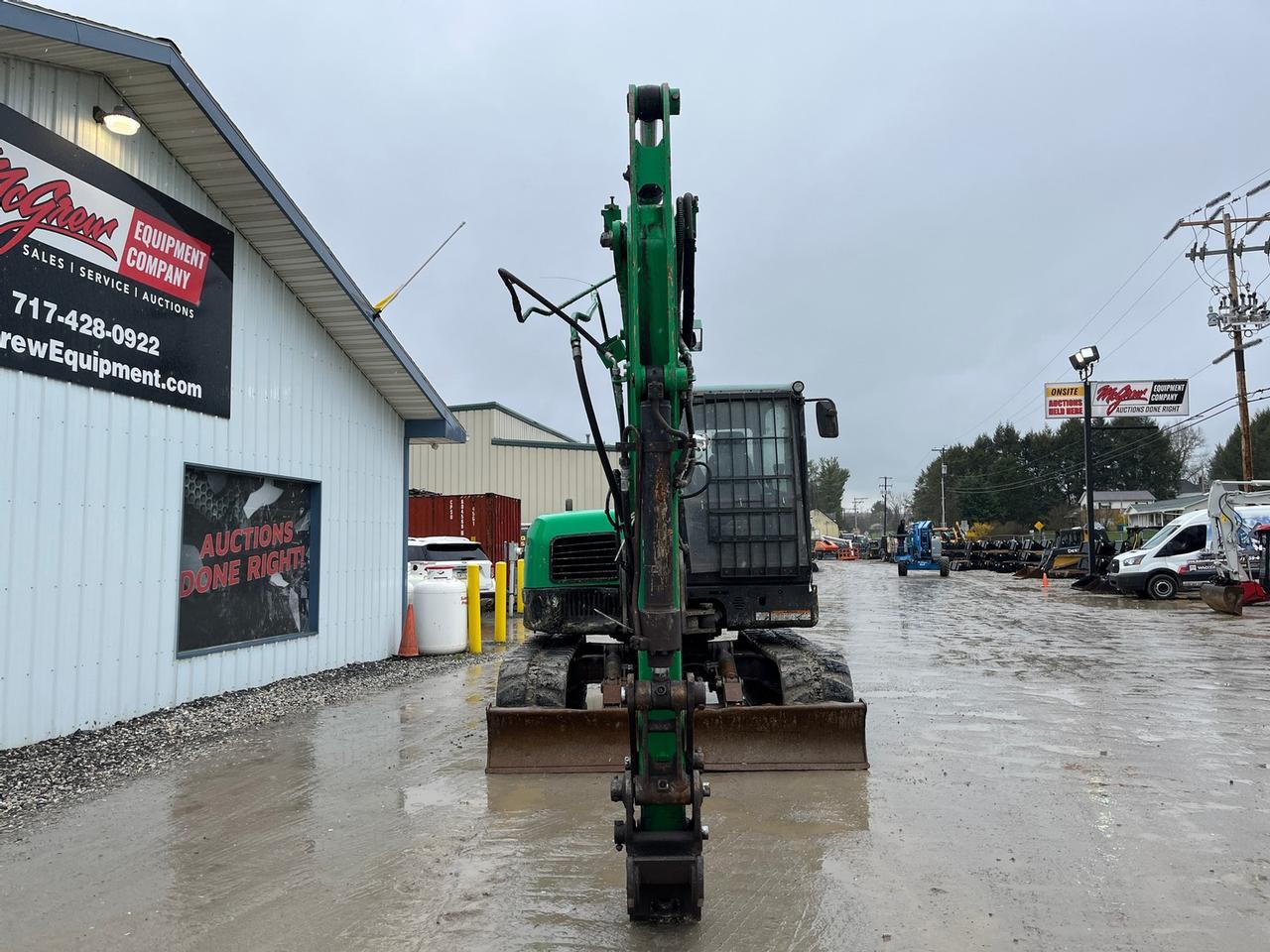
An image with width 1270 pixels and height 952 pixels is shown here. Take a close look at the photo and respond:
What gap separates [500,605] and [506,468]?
17.3 m

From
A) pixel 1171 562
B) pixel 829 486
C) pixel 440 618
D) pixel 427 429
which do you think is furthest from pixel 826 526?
pixel 440 618

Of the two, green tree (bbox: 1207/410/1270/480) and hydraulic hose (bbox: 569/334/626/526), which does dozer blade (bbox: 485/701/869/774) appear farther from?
green tree (bbox: 1207/410/1270/480)

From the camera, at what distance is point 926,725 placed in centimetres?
862

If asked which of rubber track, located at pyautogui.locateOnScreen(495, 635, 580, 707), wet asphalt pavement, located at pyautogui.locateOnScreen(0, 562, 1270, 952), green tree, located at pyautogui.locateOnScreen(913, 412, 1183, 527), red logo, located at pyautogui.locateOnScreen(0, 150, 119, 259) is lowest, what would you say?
wet asphalt pavement, located at pyautogui.locateOnScreen(0, 562, 1270, 952)

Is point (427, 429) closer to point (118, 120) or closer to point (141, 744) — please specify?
point (118, 120)

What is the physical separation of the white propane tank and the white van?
67.3 feet

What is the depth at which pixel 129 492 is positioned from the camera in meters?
8.33

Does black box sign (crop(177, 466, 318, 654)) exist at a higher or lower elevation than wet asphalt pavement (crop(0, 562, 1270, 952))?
higher

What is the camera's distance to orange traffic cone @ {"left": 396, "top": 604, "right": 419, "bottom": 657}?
1351cm

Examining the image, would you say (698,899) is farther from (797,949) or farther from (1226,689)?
(1226,689)

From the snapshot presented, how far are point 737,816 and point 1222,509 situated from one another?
22327mm

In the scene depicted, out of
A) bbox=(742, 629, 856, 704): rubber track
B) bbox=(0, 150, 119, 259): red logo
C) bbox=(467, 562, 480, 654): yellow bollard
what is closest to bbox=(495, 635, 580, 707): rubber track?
bbox=(742, 629, 856, 704): rubber track

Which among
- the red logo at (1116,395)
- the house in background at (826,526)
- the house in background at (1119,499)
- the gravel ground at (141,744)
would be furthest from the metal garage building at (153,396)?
the house in background at (826,526)

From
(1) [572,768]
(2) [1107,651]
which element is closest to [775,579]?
(1) [572,768]
